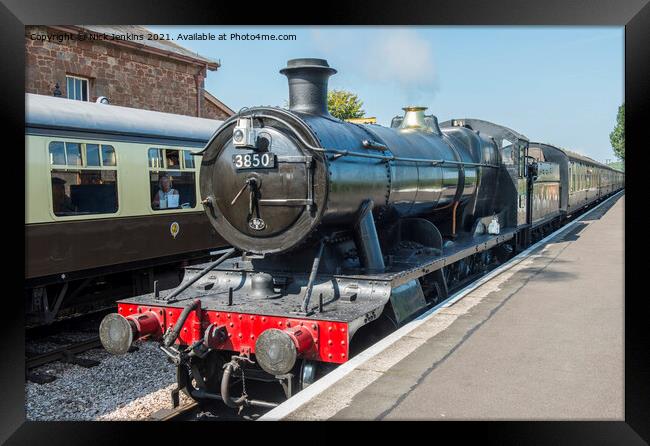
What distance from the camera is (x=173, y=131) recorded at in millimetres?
9133

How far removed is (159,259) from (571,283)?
6.18m

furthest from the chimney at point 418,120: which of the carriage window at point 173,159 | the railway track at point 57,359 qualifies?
the railway track at point 57,359

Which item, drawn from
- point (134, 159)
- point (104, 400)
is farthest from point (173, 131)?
point (104, 400)

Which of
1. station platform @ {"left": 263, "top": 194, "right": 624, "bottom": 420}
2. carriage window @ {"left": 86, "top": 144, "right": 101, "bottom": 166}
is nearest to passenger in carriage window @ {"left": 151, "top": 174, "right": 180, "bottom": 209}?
carriage window @ {"left": 86, "top": 144, "right": 101, "bottom": 166}

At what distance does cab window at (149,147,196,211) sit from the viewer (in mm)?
8656

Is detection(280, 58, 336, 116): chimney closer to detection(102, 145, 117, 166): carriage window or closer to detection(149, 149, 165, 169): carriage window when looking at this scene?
detection(102, 145, 117, 166): carriage window

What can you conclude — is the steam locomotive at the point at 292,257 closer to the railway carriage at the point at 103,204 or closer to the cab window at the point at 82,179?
the railway carriage at the point at 103,204

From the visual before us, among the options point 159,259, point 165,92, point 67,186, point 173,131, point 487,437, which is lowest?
point 487,437

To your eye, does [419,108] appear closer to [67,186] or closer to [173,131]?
[173,131]

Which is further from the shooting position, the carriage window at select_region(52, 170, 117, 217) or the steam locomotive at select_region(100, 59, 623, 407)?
the carriage window at select_region(52, 170, 117, 217)

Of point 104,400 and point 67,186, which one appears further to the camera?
point 67,186

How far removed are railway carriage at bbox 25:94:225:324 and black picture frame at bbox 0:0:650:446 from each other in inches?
88.7

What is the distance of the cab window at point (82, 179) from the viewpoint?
22.9ft

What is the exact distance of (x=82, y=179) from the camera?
24.1 feet
